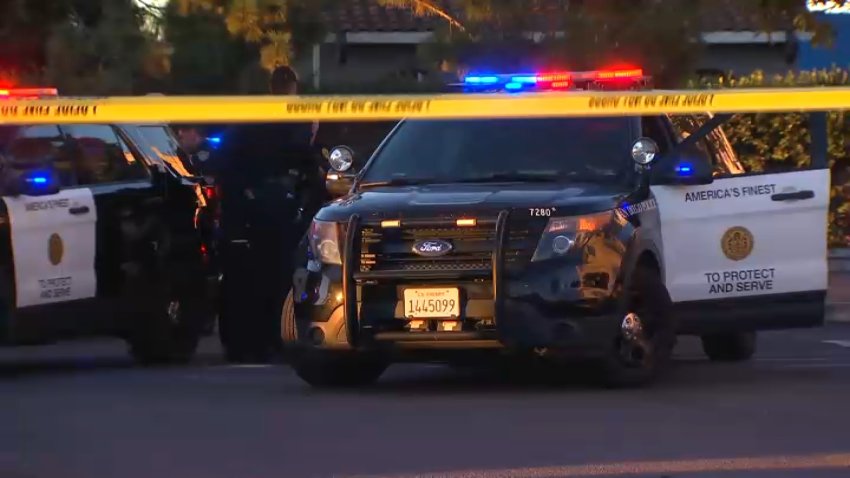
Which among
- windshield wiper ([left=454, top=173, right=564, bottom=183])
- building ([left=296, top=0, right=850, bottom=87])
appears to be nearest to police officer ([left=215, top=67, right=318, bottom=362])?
windshield wiper ([left=454, top=173, right=564, bottom=183])

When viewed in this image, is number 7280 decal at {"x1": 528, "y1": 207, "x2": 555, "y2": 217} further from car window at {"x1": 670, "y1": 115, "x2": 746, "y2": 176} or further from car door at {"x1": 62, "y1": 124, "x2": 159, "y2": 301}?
car door at {"x1": 62, "y1": 124, "x2": 159, "y2": 301}

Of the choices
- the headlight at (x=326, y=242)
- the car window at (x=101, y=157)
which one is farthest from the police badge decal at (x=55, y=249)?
the headlight at (x=326, y=242)

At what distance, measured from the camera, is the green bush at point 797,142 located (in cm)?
1666

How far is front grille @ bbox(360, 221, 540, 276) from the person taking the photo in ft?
28.5

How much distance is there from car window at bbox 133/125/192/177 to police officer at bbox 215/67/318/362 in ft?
2.48

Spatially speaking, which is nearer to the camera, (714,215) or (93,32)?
(714,215)

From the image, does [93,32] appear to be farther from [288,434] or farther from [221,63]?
[288,434]

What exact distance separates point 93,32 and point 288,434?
12.5 m

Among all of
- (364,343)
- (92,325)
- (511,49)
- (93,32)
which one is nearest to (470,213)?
(364,343)

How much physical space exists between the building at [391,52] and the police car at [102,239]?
36.5ft

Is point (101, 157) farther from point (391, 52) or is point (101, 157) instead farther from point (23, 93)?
point (391, 52)

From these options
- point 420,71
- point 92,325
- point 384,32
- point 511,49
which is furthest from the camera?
point 384,32

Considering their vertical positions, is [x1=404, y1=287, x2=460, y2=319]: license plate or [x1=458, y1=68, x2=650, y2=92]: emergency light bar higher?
[x1=458, y1=68, x2=650, y2=92]: emergency light bar

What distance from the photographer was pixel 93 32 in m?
19.5
